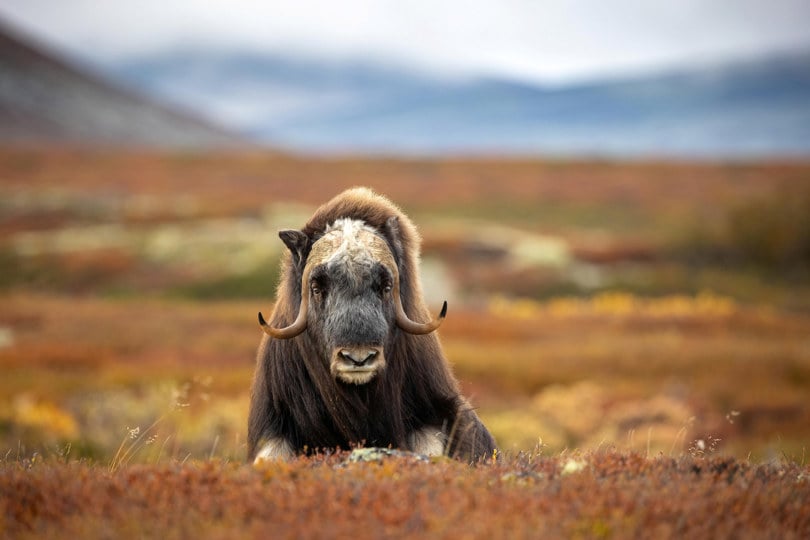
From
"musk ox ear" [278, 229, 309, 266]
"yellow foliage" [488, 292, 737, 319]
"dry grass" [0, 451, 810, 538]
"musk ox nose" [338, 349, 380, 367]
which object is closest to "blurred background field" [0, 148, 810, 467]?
"yellow foliage" [488, 292, 737, 319]

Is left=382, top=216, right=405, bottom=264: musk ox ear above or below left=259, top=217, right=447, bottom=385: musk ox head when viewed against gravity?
above

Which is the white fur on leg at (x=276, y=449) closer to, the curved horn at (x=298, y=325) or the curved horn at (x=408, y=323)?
the curved horn at (x=298, y=325)

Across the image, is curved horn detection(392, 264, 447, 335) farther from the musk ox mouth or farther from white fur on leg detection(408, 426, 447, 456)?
white fur on leg detection(408, 426, 447, 456)

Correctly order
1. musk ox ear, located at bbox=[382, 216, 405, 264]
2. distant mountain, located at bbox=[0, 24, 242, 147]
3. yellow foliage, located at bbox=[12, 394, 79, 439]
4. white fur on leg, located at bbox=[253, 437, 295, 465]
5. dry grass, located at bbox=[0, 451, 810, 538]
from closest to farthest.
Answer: dry grass, located at bbox=[0, 451, 810, 538], white fur on leg, located at bbox=[253, 437, 295, 465], musk ox ear, located at bbox=[382, 216, 405, 264], yellow foliage, located at bbox=[12, 394, 79, 439], distant mountain, located at bbox=[0, 24, 242, 147]

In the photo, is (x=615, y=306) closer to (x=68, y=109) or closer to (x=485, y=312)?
(x=485, y=312)

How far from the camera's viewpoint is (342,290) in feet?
17.7

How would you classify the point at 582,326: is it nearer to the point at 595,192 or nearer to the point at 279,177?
the point at 595,192

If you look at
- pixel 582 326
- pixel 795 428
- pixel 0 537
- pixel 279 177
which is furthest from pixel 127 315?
pixel 279 177

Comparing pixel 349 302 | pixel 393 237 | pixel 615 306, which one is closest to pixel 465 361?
pixel 615 306

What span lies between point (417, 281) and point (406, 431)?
1.15 m

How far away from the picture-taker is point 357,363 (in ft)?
16.4

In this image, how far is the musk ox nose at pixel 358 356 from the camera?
4.99m

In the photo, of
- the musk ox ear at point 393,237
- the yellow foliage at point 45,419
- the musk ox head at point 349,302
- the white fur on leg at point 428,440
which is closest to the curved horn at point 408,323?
the musk ox head at point 349,302

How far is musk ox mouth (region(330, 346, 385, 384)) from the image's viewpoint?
4980 millimetres
